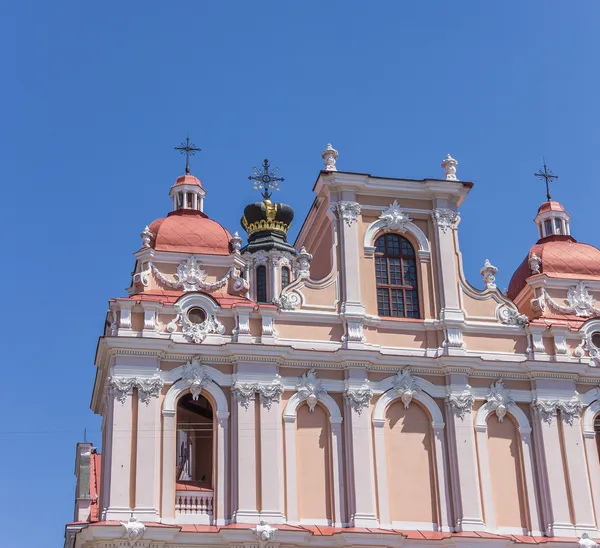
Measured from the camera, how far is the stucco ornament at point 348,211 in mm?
33438

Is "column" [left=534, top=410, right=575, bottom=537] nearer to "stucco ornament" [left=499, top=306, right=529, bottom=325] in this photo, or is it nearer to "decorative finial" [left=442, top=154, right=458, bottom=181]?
"stucco ornament" [left=499, top=306, right=529, bottom=325]

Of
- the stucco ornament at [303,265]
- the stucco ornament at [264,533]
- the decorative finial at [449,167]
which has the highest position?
the decorative finial at [449,167]

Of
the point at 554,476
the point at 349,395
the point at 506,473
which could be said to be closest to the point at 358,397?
the point at 349,395

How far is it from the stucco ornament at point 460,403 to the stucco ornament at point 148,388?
8639mm

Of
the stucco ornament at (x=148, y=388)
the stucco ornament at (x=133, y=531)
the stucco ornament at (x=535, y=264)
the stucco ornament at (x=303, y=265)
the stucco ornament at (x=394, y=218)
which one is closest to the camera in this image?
the stucco ornament at (x=133, y=531)

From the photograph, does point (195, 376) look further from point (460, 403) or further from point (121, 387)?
point (460, 403)

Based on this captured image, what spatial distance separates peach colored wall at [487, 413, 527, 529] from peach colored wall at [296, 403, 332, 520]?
5.04 metres

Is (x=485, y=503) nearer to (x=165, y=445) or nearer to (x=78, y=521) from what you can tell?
(x=165, y=445)

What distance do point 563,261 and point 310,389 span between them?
11.1 m

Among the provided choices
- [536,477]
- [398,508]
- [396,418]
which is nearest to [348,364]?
[396,418]

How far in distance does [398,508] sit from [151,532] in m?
7.18

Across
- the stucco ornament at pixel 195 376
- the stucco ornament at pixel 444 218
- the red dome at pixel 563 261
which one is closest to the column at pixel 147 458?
the stucco ornament at pixel 195 376

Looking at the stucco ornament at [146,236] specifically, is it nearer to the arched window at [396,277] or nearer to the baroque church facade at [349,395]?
the baroque church facade at [349,395]

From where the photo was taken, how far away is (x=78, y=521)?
39.1 metres
